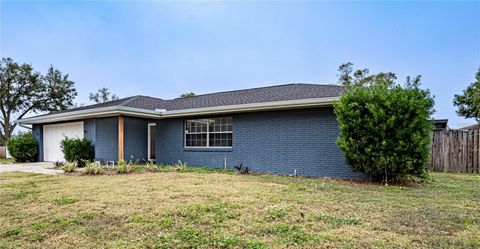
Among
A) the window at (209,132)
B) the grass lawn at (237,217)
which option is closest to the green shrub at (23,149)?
the window at (209,132)

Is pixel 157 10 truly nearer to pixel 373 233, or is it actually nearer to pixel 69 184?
pixel 69 184

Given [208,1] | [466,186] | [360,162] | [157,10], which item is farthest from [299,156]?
[157,10]

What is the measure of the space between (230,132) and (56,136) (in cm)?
1004

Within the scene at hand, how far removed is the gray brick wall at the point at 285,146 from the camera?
30.2 feet

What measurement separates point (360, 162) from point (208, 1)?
8.99 meters

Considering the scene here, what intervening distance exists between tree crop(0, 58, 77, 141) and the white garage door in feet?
53.4

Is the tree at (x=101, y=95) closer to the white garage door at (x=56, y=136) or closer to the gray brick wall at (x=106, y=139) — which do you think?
the white garage door at (x=56, y=136)

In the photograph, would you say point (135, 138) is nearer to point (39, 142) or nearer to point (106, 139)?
point (106, 139)

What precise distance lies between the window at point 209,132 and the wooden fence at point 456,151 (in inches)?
311

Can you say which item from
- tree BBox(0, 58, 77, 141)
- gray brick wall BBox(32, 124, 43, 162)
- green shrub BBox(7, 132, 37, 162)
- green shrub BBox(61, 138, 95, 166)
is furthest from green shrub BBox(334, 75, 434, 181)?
tree BBox(0, 58, 77, 141)

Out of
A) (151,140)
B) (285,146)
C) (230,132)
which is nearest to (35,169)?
(151,140)

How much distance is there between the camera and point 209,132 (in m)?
12.0

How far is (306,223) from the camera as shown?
399 cm

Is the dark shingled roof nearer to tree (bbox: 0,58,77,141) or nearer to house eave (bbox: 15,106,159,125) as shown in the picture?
house eave (bbox: 15,106,159,125)
